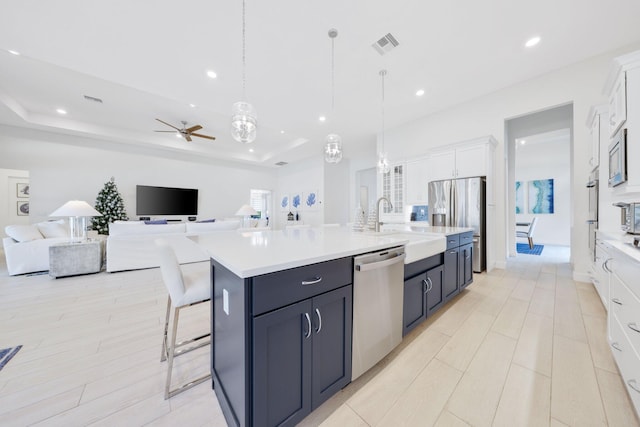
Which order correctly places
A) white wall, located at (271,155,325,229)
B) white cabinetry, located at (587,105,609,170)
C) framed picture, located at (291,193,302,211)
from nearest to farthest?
1. white cabinetry, located at (587,105,609,170)
2. white wall, located at (271,155,325,229)
3. framed picture, located at (291,193,302,211)

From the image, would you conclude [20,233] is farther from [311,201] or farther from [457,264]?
[457,264]

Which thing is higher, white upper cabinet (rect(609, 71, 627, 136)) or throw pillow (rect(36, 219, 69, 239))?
white upper cabinet (rect(609, 71, 627, 136))

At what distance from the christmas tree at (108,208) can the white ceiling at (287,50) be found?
6.66ft

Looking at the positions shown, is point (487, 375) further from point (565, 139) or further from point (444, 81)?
point (565, 139)

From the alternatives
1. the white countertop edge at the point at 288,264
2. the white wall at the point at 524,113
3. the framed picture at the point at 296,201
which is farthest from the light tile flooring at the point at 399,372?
the framed picture at the point at 296,201

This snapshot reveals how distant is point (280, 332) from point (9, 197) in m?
10.6

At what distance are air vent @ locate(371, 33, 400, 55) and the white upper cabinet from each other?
206cm

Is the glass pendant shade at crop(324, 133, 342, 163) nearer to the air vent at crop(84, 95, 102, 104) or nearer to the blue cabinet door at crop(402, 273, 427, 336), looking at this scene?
the blue cabinet door at crop(402, 273, 427, 336)

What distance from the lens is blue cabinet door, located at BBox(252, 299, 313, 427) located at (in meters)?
0.85

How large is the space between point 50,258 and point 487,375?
562 centimetres

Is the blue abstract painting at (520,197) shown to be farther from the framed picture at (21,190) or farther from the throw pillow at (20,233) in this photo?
the framed picture at (21,190)

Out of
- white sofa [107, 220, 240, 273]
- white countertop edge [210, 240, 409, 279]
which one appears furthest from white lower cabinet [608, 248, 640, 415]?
white sofa [107, 220, 240, 273]

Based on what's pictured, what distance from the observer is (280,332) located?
91 cm

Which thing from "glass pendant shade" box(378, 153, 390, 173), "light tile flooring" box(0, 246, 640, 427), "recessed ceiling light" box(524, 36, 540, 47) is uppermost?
"recessed ceiling light" box(524, 36, 540, 47)
